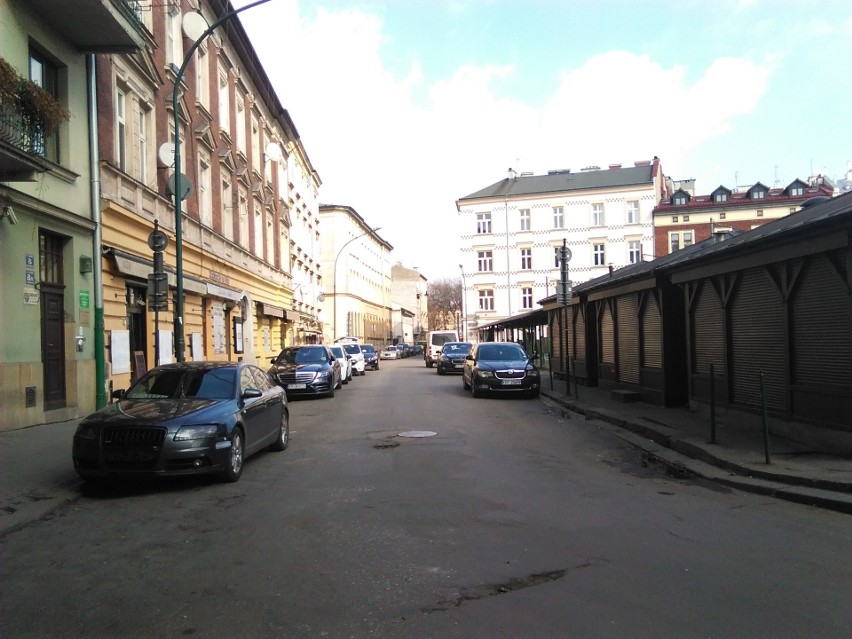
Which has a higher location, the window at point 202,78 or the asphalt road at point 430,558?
the window at point 202,78

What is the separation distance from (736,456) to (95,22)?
1316cm

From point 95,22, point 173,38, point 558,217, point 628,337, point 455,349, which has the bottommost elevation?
point 455,349

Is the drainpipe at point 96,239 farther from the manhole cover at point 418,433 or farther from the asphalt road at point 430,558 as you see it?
the asphalt road at point 430,558

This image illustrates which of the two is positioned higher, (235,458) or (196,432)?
(196,432)

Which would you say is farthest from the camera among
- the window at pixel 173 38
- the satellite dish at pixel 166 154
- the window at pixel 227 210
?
the window at pixel 227 210

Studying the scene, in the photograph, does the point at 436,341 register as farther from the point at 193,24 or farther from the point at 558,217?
the point at 193,24

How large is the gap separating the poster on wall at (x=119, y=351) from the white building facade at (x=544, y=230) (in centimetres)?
4869

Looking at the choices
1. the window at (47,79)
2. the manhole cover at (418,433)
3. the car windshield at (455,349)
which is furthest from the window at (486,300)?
the window at (47,79)

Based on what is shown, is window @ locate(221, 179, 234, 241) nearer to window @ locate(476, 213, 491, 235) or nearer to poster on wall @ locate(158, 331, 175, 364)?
poster on wall @ locate(158, 331, 175, 364)

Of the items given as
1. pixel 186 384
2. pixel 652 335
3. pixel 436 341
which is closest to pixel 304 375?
pixel 652 335

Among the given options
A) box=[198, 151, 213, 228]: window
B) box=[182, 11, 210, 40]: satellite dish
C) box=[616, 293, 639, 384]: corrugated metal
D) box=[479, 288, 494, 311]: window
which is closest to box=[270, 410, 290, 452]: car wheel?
box=[616, 293, 639, 384]: corrugated metal

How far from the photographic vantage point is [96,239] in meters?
14.1

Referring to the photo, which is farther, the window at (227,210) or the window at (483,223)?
the window at (483,223)

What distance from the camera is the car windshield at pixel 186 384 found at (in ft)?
28.5
